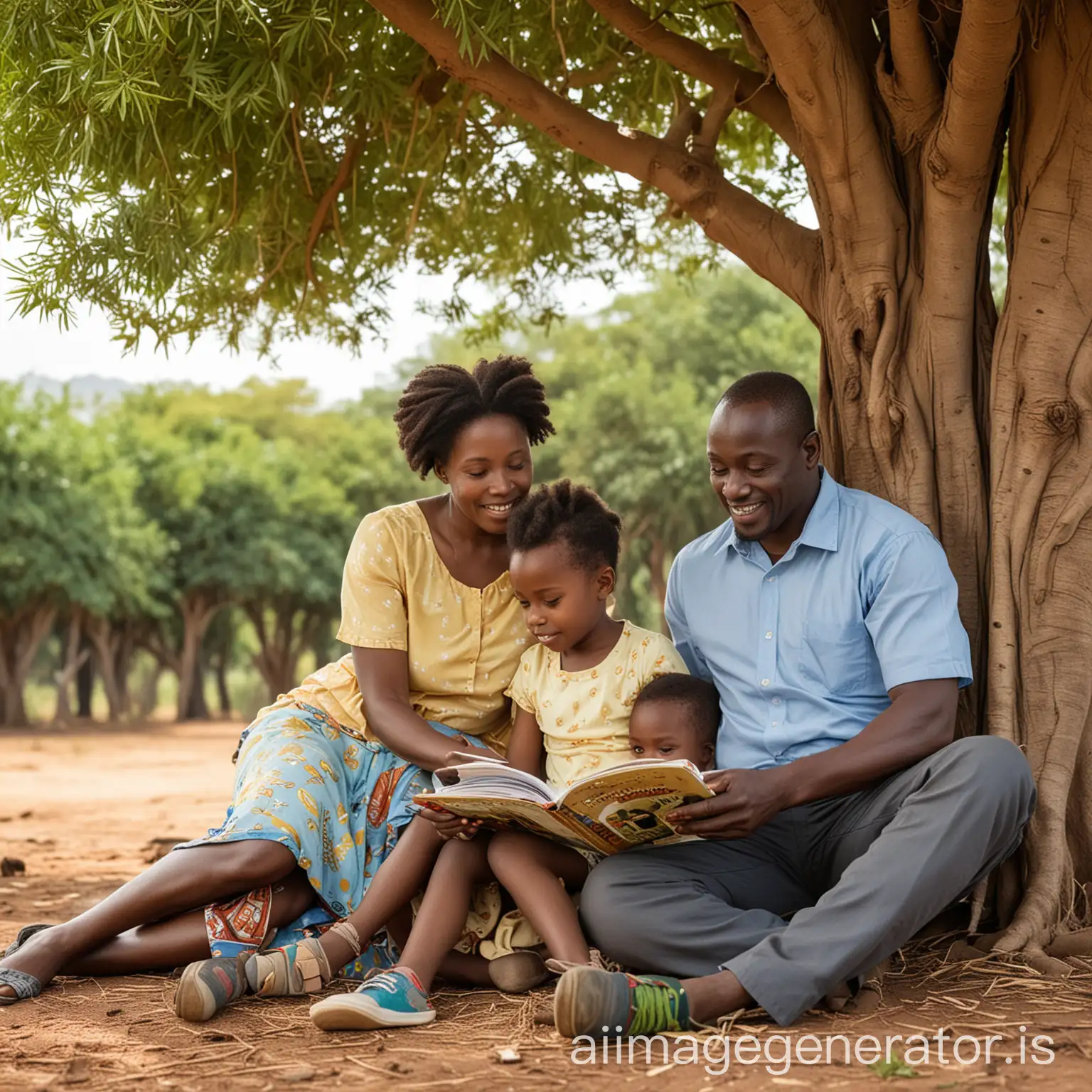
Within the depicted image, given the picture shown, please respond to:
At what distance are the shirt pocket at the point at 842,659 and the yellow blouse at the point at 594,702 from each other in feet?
1.38

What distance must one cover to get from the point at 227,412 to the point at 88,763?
24.1m

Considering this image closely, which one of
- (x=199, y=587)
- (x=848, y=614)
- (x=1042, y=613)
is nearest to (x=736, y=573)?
(x=848, y=614)

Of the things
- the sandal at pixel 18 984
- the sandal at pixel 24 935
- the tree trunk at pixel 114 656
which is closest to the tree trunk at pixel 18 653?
the tree trunk at pixel 114 656

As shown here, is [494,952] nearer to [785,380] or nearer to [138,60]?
[785,380]

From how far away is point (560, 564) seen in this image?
3834 mm

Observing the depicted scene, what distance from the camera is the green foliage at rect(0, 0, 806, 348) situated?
4.57 meters

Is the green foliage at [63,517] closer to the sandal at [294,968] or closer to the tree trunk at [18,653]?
the tree trunk at [18,653]

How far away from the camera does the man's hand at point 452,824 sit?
3.61m

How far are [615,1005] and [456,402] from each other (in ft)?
6.62

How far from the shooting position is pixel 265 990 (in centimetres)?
356

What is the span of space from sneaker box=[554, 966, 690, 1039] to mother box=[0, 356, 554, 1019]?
1015 millimetres

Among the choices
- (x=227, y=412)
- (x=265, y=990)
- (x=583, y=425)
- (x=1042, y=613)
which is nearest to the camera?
(x=265, y=990)

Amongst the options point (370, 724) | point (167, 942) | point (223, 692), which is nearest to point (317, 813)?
point (370, 724)

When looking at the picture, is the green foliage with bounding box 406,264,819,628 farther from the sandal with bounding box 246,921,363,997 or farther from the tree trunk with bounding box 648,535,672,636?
the sandal with bounding box 246,921,363,997
